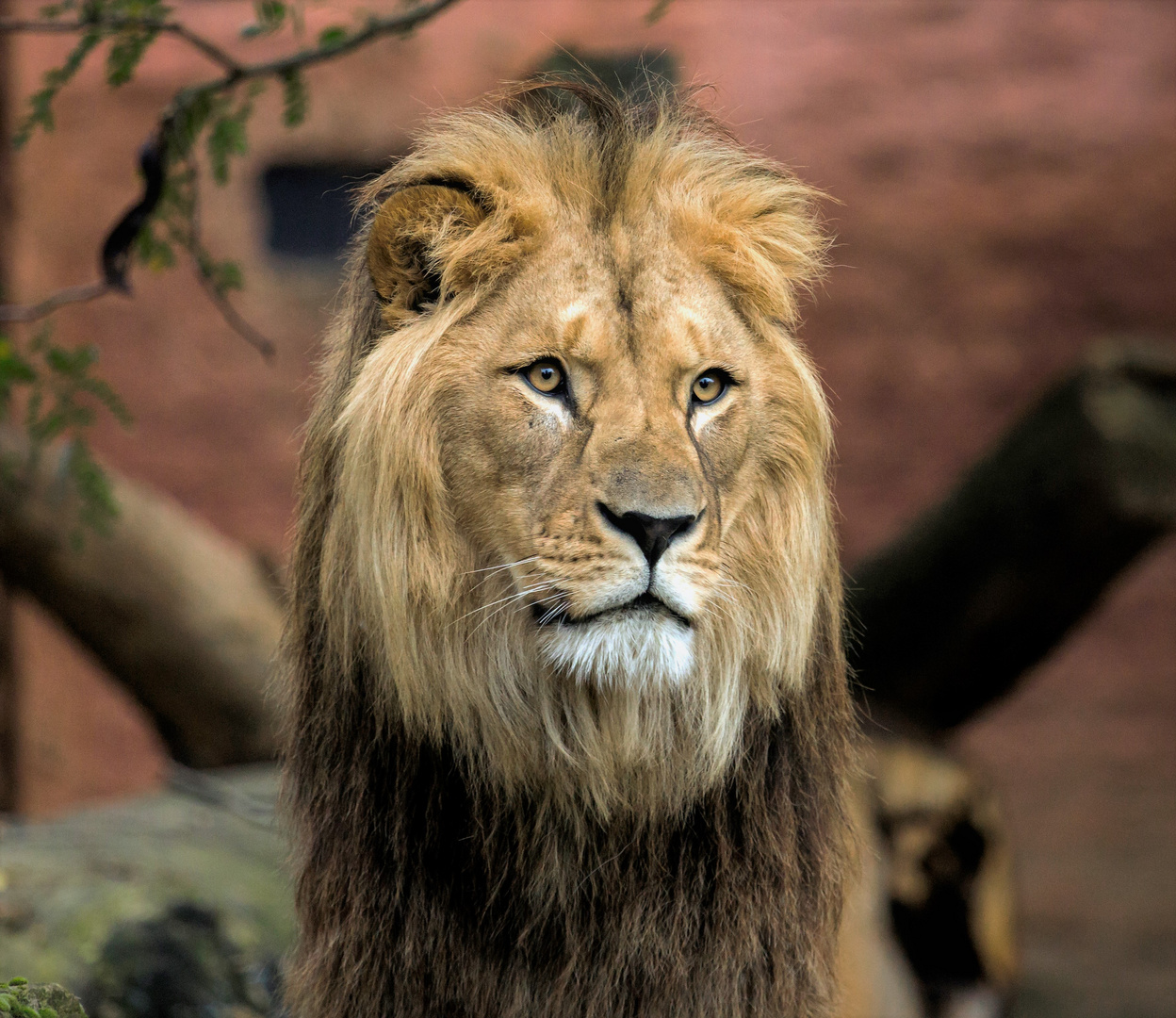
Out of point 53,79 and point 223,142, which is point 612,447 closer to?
point 223,142

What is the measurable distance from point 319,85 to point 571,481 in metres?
5.64

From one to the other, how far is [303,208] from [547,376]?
5.40m

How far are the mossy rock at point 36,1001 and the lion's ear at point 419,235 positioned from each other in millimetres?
1143

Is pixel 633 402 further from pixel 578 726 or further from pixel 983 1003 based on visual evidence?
→ pixel 983 1003

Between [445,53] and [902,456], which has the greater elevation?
[445,53]

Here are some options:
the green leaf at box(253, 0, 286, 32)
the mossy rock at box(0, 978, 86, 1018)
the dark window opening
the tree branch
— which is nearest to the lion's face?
the mossy rock at box(0, 978, 86, 1018)

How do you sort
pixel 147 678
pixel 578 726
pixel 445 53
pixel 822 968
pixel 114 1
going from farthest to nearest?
1. pixel 445 53
2. pixel 147 678
3. pixel 114 1
4. pixel 822 968
5. pixel 578 726

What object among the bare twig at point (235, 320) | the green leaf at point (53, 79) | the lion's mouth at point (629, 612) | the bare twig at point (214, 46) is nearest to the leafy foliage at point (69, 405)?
the bare twig at point (214, 46)

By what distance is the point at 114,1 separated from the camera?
11.1 ft

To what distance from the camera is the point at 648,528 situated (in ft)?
6.18

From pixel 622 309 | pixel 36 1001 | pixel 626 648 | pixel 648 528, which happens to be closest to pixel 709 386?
pixel 622 309

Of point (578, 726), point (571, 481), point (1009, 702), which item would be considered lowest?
point (1009, 702)

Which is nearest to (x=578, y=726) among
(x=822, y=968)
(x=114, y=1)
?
(x=822, y=968)

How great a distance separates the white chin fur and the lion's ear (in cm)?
59
